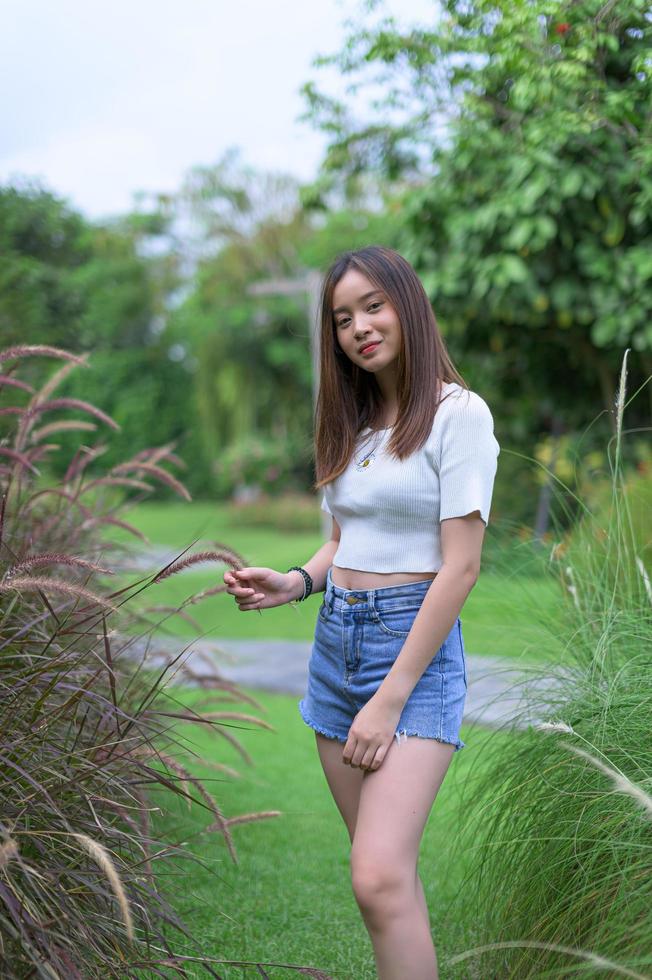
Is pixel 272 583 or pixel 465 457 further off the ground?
pixel 465 457

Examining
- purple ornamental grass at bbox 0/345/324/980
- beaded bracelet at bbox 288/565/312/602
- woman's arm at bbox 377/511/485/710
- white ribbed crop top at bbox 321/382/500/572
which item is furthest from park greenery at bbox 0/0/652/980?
woman's arm at bbox 377/511/485/710

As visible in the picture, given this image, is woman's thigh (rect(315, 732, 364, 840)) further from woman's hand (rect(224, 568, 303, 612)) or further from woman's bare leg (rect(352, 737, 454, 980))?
woman's hand (rect(224, 568, 303, 612))

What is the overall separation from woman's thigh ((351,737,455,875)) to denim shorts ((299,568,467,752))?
34 millimetres

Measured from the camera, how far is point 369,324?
203cm

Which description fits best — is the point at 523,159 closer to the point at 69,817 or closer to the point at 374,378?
the point at 374,378

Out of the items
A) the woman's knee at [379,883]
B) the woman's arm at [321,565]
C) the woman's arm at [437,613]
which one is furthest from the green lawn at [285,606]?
the woman's knee at [379,883]

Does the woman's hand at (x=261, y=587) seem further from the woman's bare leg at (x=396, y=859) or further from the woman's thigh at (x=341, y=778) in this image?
the woman's bare leg at (x=396, y=859)

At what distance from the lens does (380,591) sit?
6.26 ft

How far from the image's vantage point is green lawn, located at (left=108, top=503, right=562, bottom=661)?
2818 mm

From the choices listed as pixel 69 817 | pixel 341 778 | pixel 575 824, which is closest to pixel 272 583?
pixel 341 778

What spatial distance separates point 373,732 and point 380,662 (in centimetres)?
14

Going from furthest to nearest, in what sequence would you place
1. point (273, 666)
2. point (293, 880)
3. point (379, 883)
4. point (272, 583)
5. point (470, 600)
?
point (273, 666) → point (470, 600) → point (293, 880) → point (272, 583) → point (379, 883)

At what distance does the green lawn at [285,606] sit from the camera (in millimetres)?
2818

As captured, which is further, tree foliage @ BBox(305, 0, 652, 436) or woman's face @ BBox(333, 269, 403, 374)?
tree foliage @ BBox(305, 0, 652, 436)
